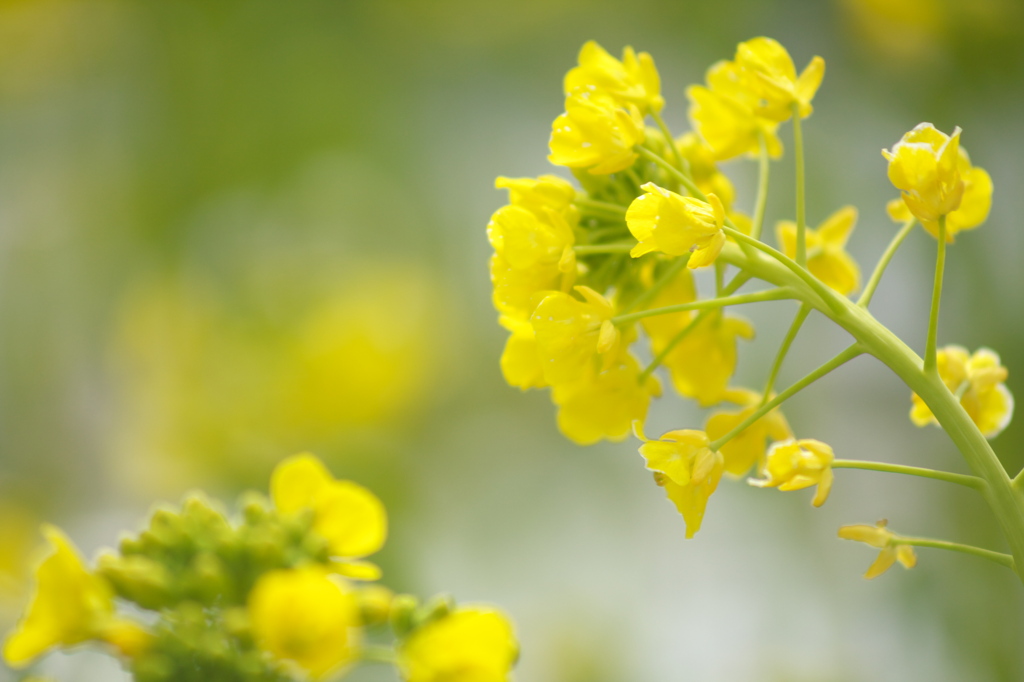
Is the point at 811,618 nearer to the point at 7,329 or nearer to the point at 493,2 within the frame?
the point at 493,2

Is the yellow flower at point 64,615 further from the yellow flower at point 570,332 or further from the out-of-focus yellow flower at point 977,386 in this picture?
the out-of-focus yellow flower at point 977,386

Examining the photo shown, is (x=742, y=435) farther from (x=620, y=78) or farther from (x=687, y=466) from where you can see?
(x=620, y=78)

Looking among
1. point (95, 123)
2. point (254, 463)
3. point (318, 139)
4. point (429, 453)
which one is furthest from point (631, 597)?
point (95, 123)

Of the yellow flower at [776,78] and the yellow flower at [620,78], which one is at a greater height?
the yellow flower at [620,78]

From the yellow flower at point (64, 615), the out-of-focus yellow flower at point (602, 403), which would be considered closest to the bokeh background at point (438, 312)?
the yellow flower at point (64, 615)

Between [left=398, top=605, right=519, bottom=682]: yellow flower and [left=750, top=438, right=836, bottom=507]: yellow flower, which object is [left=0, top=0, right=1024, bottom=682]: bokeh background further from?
[left=750, top=438, right=836, bottom=507]: yellow flower

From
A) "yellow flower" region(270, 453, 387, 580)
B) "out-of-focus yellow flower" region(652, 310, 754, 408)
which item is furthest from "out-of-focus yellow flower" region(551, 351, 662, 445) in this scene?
"yellow flower" region(270, 453, 387, 580)

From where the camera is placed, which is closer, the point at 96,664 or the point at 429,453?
the point at 96,664
